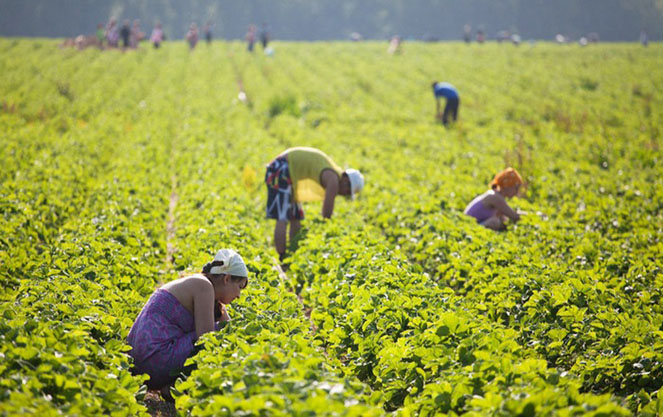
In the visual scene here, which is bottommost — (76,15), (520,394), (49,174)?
(520,394)

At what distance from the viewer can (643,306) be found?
5242 millimetres

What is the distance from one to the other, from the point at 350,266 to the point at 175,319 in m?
2.28

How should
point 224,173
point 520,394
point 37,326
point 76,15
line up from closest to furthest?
point 520,394 → point 37,326 → point 224,173 → point 76,15

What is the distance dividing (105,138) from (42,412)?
1273cm

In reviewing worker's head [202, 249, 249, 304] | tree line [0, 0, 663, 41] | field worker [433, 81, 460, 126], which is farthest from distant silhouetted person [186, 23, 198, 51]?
tree line [0, 0, 663, 41]

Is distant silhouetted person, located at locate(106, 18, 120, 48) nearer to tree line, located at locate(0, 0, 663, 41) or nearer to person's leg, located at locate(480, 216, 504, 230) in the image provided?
person's leg, located at locate(480, 216, 504, 230)

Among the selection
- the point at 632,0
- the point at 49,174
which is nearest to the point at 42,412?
the point at 49,174

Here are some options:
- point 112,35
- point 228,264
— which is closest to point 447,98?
point 228,264

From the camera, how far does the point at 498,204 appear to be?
309 inches

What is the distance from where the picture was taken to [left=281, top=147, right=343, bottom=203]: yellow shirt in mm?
7316

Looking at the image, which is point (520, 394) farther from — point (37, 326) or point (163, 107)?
point (163, 107)

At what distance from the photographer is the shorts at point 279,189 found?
7504 mm

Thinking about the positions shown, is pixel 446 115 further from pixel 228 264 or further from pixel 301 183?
pixel 228 264

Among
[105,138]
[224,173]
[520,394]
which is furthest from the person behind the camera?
[105,138]
